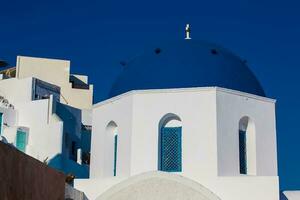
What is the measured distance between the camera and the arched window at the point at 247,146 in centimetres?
1390

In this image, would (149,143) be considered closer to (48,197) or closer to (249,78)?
(249,78)

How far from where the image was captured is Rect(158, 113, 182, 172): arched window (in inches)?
539

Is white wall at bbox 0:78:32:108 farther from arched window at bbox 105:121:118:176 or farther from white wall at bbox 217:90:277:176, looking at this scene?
white wall at bbox 217:90:277:176

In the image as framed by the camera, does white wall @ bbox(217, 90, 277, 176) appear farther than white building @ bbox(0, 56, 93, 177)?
No

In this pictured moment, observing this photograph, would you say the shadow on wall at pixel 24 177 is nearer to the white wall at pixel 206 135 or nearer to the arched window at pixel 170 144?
the white wall at pixel 206 135

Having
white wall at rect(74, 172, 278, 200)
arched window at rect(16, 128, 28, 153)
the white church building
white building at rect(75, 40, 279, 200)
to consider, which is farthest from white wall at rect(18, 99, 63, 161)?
white wall at rect(74, 172, 278, 200)

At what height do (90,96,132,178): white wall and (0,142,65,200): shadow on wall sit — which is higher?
(90,96,132,178): white wall

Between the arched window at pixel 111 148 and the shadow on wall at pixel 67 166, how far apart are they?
785 centimetres

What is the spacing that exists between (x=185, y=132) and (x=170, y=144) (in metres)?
0.51

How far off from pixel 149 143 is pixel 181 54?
2527 millimetres

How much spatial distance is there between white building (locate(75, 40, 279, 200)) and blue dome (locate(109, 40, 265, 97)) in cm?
2

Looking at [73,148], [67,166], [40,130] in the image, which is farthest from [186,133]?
[73,148]

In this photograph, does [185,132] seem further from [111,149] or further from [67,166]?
[67,166]

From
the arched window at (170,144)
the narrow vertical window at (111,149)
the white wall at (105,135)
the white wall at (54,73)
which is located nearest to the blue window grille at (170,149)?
the arched window at (170,144)
